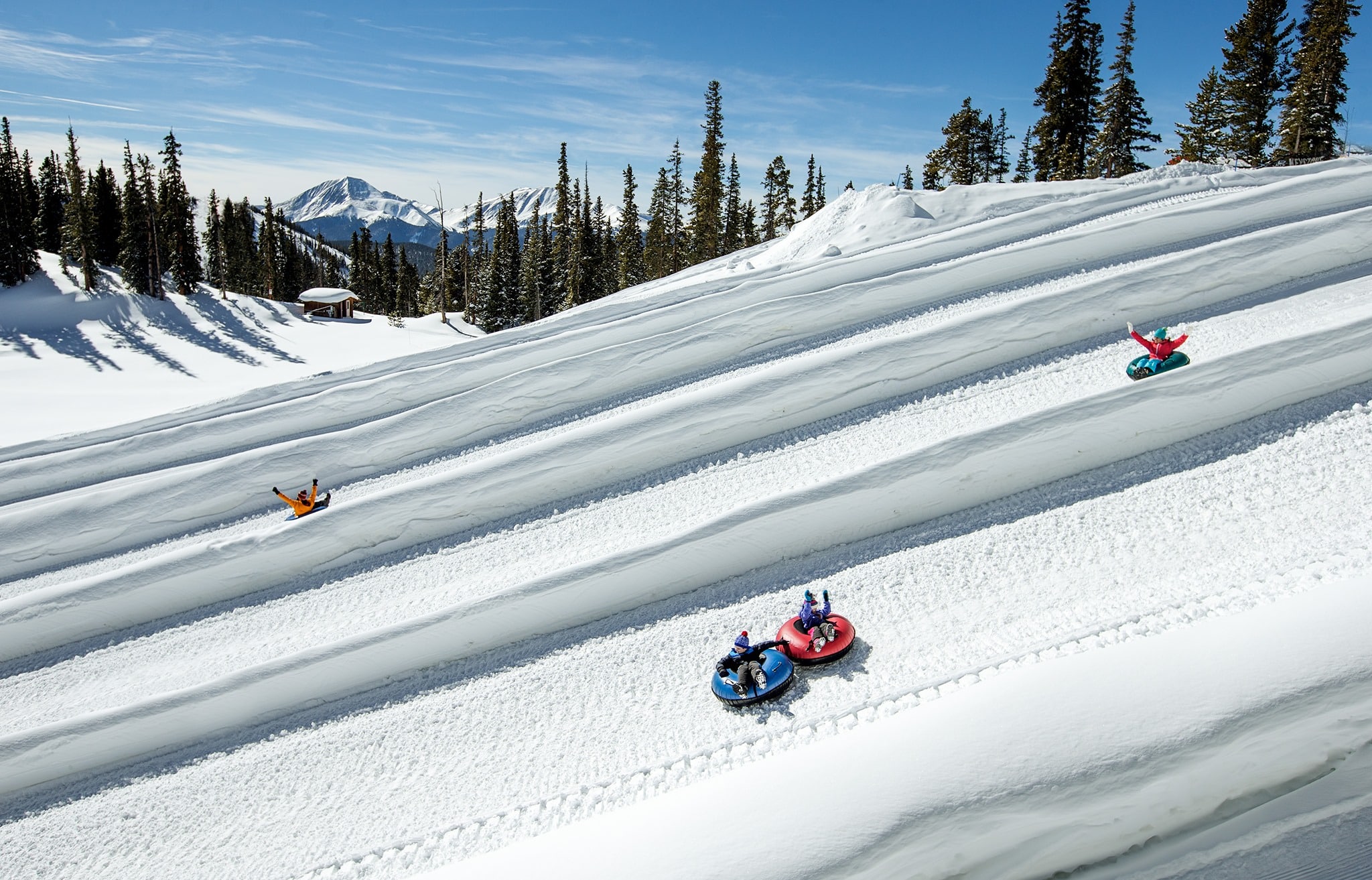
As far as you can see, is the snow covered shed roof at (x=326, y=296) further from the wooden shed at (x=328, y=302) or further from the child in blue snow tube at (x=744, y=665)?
the child in blue snow tube at (x=744, y=665)

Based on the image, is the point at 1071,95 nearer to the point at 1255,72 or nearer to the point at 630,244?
the point at 1255,72

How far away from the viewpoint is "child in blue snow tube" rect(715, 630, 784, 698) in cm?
637

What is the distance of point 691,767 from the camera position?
6105 millimetres

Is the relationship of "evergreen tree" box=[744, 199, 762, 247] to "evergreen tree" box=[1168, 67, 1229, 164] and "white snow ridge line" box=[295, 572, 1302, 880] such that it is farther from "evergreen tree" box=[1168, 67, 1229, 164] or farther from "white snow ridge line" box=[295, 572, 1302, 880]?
"white snow ridge line" box=[295, 572, 1302, 880]

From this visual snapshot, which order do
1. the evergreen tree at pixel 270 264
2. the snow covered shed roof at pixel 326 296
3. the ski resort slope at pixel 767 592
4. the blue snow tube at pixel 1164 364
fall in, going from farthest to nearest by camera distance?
1. the evergreen tree at pixel 270 264
2. the snow covered shed roof at pixel 326 296
3. the blue snow tube at pixel 1164 364
4. the ski resort slope at pixel 767 592

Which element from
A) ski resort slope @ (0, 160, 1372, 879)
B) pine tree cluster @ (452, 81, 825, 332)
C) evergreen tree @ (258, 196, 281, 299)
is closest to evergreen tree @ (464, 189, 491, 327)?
pine tree cluster @ (452, 81, 825, 332)

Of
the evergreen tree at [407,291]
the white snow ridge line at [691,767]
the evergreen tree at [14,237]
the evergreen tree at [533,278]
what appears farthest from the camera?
the evergreen tree at [407,291]

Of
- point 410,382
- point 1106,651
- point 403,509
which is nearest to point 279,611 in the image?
point 403,509

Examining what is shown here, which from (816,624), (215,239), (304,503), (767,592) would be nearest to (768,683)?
(816,624)

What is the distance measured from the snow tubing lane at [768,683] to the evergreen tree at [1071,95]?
31693 millimetres

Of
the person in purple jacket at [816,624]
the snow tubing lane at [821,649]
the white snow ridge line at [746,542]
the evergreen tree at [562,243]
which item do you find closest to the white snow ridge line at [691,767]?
the snow tubing lane at [821,649]

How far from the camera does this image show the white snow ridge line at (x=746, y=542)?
26.5 ft

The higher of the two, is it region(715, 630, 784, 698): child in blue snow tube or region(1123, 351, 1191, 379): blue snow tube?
region(1123, 351, 1191, 379): blue snow tube

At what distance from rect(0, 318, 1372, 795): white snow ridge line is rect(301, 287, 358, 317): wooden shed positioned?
37.8 metres
